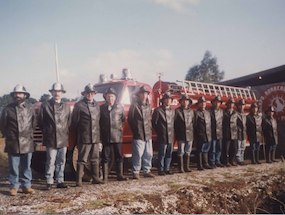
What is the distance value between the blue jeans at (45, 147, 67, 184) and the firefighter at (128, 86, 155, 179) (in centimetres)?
166

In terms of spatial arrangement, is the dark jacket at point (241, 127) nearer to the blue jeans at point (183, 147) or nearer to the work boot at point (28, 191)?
the blue jeans at point (183, 147)

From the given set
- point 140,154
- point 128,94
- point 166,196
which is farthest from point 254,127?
point 166,196

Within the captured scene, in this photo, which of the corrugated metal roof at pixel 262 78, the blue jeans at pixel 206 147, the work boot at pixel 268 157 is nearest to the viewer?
the blue jeans at pixel 206 147

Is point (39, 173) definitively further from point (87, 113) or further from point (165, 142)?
point (165, 142)

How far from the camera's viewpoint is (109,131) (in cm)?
684

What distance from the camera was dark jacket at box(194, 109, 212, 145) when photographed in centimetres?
846

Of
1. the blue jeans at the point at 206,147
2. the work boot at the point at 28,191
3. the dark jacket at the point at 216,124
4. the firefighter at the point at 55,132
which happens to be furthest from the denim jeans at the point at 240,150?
the work boot at the point at 28,191

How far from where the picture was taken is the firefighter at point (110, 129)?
6855mm

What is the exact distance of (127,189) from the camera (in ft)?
19.7

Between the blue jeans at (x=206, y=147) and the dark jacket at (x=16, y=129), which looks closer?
the dark jacket at (x=16, y=129)

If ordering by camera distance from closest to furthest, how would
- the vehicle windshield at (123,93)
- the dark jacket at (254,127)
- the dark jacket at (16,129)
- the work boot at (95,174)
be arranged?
1. the dark jacket at (16,129)
2. the work boot at (95,174)
3. the vehicle windshield at (123,93)
4. the dark jacket at (254,127)

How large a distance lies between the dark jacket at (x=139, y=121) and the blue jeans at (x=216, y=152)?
2344 mm

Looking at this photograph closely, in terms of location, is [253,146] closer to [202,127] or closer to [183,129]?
[202,127]

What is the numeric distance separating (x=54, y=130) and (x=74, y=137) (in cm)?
79
